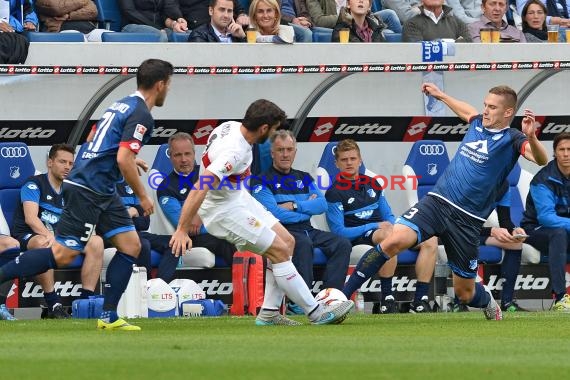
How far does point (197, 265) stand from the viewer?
14.3 m

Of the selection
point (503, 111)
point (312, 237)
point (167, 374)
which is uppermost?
point (503, 111)

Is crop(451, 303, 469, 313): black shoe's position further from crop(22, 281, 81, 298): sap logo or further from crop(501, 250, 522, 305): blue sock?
crop(22, 281, 81, 298): sap logo

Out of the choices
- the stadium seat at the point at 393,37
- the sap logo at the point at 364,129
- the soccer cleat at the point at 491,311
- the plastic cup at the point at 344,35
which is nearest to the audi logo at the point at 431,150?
the sap logo at the point at 364,129

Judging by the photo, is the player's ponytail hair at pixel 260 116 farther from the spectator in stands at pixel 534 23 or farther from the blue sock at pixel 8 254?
the spectator in stands at pixel 534 23

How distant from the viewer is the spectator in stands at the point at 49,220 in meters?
13.4

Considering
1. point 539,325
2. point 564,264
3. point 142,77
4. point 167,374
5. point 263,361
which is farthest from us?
point 564,264

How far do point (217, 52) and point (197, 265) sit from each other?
7.13 ft

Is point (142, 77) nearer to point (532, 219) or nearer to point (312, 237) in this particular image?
point (312, 237)

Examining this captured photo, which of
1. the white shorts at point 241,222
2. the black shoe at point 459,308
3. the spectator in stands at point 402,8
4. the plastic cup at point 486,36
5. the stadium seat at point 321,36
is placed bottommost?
the black shoe at point 459,308

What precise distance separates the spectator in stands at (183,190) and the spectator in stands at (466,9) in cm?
492

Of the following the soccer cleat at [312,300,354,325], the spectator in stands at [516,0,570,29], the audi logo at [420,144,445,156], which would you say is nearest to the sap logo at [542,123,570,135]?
the audi logo at [420,144,445,156]

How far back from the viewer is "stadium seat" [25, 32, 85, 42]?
14750 mm

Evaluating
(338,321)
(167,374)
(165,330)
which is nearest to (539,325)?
(338,321)

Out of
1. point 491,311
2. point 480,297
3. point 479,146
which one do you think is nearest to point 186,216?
point 479,146
